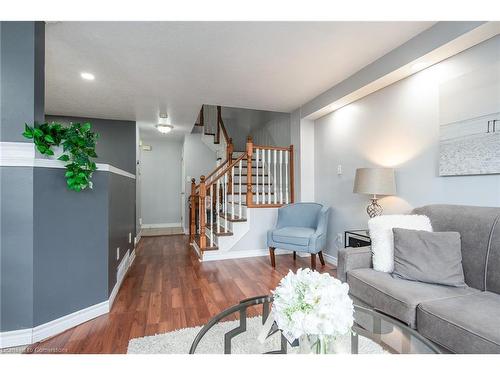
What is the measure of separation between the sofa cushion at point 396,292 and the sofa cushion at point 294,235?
4.22 feet

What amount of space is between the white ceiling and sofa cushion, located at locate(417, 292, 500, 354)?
77.6 inches

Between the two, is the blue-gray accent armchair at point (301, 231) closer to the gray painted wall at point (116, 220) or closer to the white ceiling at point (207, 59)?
the white ceiling at point (207, 59)

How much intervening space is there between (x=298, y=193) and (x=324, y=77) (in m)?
1.80

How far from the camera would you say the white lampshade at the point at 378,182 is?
2.49 metres

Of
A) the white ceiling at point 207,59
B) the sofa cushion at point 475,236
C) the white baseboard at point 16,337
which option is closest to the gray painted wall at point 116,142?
the white ceiling at point 207,59

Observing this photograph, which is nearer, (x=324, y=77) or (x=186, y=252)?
(x=324, y=77)

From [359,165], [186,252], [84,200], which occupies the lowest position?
[186,252]

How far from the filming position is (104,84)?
317cm

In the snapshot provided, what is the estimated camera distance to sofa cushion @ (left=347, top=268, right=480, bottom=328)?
1.49 m

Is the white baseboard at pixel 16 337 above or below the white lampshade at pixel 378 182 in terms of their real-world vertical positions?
below
